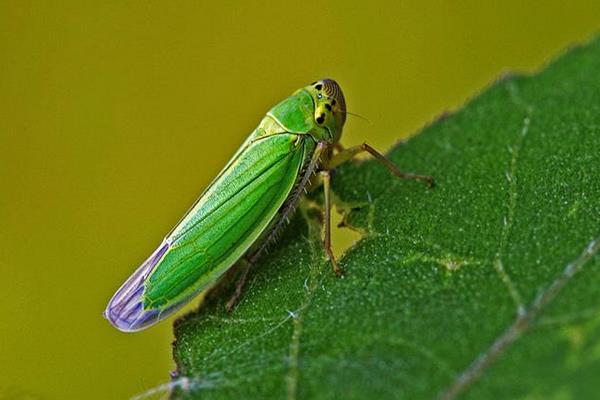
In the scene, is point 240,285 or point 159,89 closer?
point 240,285

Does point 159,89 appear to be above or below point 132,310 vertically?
above

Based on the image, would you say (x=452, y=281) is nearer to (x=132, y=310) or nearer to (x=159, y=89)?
(x=132, y=310)

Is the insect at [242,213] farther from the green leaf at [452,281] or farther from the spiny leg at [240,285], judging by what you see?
the green leaf at [452,281]

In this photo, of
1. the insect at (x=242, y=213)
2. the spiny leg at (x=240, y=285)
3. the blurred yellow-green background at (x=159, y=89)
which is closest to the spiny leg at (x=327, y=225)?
the insect at (x=242, y=213)

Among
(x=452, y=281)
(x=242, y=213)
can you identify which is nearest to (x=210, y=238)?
(x=242, y=213)

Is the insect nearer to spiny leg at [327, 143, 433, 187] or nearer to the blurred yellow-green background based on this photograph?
spiny leg at [327, 143, 433, 187]

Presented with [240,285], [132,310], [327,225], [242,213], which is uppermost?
[327,225]

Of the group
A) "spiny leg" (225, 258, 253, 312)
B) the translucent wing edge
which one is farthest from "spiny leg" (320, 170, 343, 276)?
the translucent wing edge
